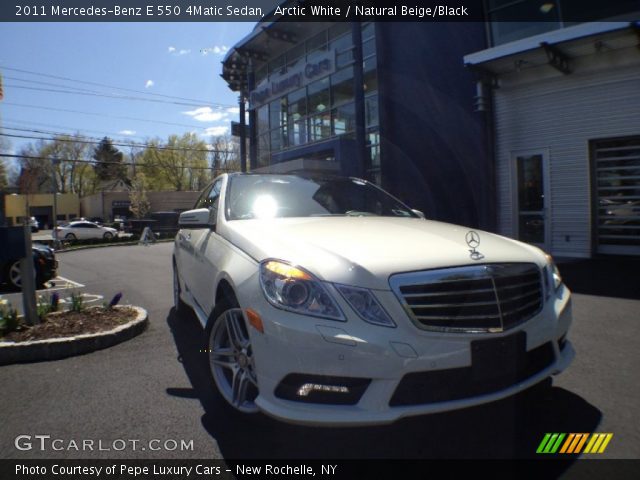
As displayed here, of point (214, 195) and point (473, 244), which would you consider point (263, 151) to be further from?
point (473, 244)

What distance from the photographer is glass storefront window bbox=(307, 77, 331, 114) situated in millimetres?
16969

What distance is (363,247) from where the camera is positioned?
2.51 m

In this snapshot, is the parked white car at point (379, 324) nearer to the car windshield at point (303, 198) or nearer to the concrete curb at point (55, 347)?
the car windshield at point (303, 198)

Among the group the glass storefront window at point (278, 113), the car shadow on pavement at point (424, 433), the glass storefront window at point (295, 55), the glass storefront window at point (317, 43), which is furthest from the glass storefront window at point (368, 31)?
the car shadow on pavement at point (424, 433)

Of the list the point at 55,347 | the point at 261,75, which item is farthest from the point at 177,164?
the point at 55,347

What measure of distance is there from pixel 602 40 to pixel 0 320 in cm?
1065

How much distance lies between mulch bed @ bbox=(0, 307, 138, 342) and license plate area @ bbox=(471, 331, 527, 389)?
3710 mm

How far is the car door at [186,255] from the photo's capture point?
4.25 meters

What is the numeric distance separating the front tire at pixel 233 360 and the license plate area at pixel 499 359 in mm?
1126

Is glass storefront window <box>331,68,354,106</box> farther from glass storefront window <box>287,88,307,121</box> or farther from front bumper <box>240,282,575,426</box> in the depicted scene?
front bumper <box>240,282,575,426</box>

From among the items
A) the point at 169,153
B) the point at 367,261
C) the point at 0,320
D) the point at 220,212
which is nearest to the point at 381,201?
the point at 220,212

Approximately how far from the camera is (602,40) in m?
8.74

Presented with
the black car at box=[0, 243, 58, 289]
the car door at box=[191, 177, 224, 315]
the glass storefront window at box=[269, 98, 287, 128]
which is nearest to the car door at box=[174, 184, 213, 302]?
the car door at box=[191, 177, 224, 315]

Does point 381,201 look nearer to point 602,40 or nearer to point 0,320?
point 0,320
